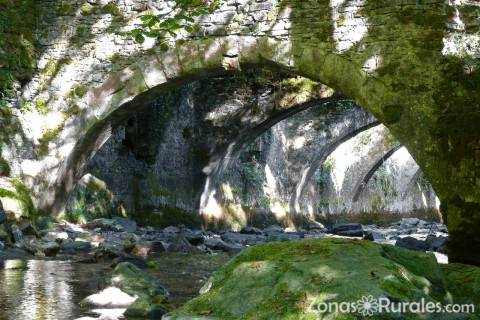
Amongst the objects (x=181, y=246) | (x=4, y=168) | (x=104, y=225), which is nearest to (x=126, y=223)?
(x=104, y=225)

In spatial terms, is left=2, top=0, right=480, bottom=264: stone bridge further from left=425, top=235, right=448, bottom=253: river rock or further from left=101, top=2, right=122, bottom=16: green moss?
left=425, top=235, right=448, bottom=253: river rock

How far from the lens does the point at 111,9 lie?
7.36 meters

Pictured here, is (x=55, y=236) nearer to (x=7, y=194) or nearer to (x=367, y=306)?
(x=7, y=194)

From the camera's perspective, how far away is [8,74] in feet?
24.5

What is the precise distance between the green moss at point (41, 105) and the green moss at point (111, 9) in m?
1.31

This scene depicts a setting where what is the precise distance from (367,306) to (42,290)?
2.27m

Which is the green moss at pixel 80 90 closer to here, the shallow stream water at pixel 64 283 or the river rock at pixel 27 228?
the river rock at pixel 27 228

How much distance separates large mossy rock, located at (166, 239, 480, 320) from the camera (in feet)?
6.98

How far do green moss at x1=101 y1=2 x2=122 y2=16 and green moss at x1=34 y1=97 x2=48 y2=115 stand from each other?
131 cm

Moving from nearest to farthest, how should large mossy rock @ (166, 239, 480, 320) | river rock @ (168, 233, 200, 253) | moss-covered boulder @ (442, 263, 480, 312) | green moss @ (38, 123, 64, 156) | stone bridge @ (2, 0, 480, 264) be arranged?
1. large mossy rock @ (166, 239, 480, 320)
2. moss-covered boulder @ (442, 263, 480, 312)
3. stone bridge @ (2, 0, 480, 264)
4. river rock @ (168, 233, 200, 253)
5. green moss @ (38, 123, 64, 156)

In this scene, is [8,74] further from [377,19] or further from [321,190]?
[321,190]

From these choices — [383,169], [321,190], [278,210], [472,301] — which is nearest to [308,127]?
[278,210]

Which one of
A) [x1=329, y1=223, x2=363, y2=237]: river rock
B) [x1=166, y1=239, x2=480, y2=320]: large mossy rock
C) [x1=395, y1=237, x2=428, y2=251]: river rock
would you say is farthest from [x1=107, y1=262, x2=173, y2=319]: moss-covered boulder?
[x1=329, y1=223, x2=363, y2=237]: river rock

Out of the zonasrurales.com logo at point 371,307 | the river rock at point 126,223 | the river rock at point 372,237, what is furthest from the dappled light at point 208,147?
the river rock at point 372,237
